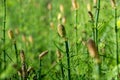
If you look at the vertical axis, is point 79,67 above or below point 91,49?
below

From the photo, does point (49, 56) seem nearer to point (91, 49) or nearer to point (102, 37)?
point (102, 37)

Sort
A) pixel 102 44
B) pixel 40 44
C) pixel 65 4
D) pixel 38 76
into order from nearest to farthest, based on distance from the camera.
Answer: pixel 38 76 → pixel 102 44 → pixel 40 44 → pixel 65 4

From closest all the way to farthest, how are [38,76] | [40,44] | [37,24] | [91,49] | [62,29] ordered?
Result: [91,49] < [62,29] < [38,76] < [40,44] < [37,24]

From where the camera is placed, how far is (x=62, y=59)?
1566 millimetres

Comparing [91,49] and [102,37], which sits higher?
[91,49]

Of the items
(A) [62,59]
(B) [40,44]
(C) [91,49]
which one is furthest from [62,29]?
(B) [40,44]

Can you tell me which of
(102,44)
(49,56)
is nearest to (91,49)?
(102,44)

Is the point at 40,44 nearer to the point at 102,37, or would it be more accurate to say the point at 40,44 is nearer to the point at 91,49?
the point at 102,37

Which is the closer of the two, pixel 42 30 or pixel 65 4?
pixel 42 30

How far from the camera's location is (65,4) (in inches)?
237

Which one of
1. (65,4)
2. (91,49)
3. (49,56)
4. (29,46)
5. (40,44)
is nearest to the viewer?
(91,49)

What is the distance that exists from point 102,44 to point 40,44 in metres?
2.43

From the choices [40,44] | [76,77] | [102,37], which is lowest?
[40,44]

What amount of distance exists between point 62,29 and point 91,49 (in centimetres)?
27
